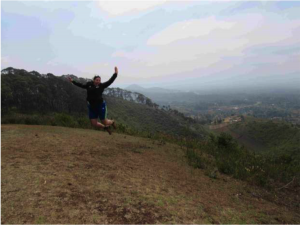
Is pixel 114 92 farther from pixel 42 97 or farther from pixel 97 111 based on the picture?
pixel 97 111

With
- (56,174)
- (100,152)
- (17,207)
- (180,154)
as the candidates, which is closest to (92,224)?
(17,207)

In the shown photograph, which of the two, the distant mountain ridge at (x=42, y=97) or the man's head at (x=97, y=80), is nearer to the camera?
the man's head at (x=97, y=80)

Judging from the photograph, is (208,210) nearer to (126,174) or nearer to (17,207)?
(126,174)

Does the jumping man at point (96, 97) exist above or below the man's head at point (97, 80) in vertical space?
below

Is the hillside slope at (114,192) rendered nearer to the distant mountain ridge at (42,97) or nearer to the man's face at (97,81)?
→ the man's face at (97,81)

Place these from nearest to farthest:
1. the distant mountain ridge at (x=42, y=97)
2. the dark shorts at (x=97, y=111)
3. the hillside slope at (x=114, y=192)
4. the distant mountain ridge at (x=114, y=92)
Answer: the hillside slope at (x=114, y=192), the dark shorts at (x=97, y=111), the distant mountain ridge at (x=42, y=97), the distant mountain ridge at (x=114, y=92)

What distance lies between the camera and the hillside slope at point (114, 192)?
11.3 feet

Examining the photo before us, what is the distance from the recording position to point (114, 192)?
4234 mm

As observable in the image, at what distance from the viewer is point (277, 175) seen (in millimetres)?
8383

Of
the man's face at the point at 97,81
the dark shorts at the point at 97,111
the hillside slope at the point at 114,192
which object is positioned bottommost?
the hillside slope at the point at 114,192

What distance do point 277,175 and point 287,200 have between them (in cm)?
254

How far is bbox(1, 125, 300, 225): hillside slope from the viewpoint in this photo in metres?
3.43

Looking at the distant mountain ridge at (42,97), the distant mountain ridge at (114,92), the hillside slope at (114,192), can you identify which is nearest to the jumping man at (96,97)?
the hillside slope at (114,192)

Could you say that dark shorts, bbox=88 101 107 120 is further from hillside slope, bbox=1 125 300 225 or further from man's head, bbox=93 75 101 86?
hillside slope, bbox=1 125 300 225
